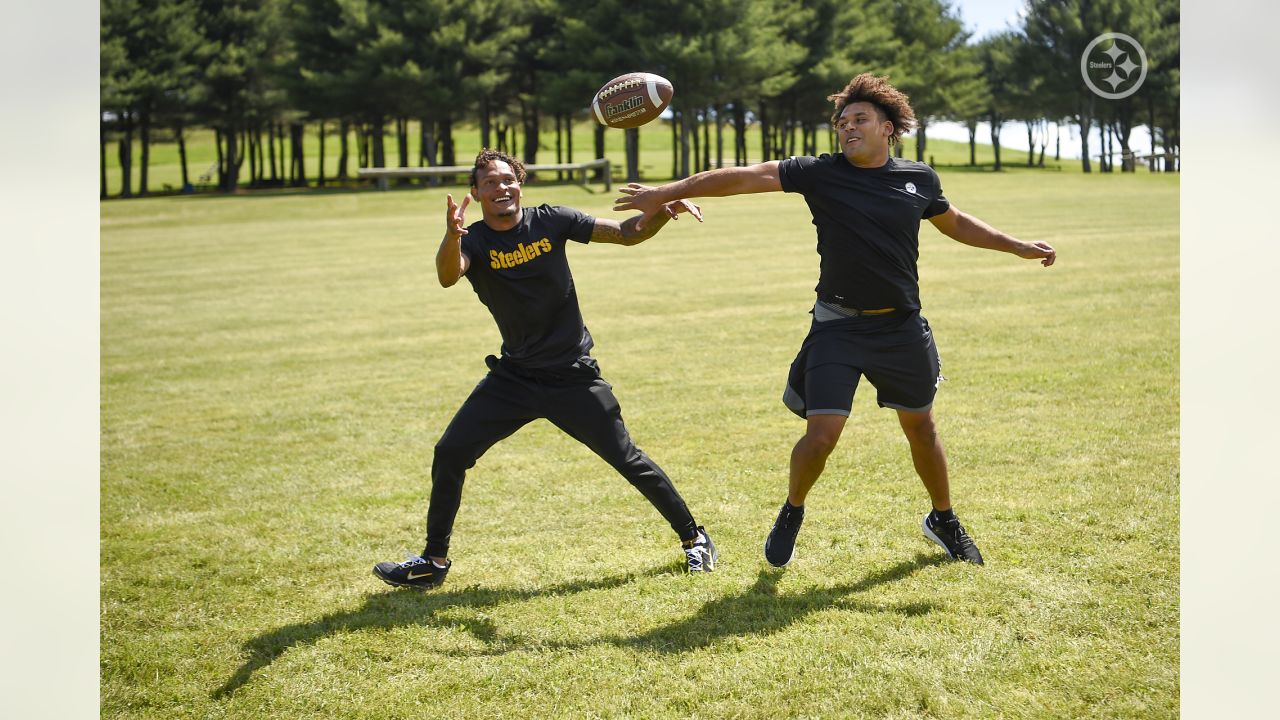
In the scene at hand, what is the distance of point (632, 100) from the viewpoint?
650 centimetres

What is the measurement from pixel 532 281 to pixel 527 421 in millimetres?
777

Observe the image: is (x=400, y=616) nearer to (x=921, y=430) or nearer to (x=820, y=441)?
(x=820, y=441)

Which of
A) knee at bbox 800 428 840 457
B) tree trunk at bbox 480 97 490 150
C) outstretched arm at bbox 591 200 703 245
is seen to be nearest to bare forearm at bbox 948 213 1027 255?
knee at bbox 800 428 840 457

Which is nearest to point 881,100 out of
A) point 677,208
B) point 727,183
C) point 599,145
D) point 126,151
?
point 727,183

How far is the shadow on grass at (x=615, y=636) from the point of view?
16.3 ft

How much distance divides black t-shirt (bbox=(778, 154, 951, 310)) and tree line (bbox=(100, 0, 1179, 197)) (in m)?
45.3

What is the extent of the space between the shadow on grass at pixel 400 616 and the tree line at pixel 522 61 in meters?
45.7

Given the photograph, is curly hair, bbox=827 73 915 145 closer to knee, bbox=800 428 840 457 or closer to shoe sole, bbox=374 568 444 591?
knee, bbox=800 428 840 457

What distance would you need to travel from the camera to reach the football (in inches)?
254

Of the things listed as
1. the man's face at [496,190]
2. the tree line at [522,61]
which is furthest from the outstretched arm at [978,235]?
the tree line at [522,61]

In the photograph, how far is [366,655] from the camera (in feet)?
16.3
